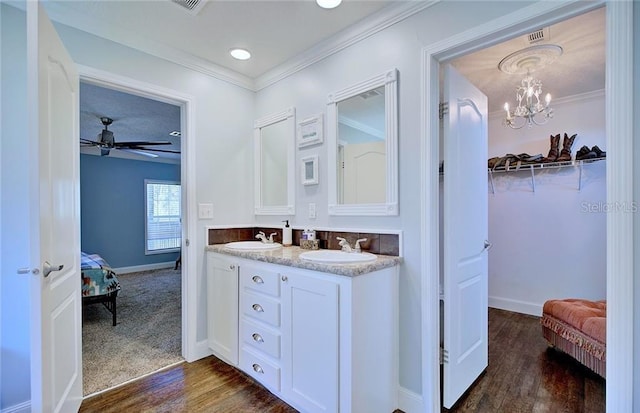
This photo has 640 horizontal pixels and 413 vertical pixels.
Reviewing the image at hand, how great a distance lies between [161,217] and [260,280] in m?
5.47

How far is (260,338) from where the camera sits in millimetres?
1953

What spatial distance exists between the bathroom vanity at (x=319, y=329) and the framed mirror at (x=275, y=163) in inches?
26.9

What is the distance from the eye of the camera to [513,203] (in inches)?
141

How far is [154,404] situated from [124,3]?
2.48 meters

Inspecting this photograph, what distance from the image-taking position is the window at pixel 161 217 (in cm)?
628

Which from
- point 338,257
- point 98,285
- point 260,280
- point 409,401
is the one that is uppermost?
point 338,257

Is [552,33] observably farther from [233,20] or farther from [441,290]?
[233,20]

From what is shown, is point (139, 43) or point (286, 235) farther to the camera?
point (286, 235)

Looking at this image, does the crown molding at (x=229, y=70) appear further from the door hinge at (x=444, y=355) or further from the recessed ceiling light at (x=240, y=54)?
the door hinge at (x=444, y=355)

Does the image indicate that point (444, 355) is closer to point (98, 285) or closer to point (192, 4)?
point (192, 4)

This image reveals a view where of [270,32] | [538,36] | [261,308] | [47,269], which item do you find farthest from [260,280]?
[538,36]

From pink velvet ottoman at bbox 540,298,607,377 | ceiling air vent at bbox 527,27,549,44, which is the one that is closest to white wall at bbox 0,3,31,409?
ceiling air vent at bbox 527,27,549,44

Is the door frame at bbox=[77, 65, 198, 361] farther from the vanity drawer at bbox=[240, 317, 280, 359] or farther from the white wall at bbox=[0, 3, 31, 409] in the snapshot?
the white wall at bbox=[0, 3, 31, 409]

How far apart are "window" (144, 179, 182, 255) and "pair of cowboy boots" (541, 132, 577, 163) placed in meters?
6.26
